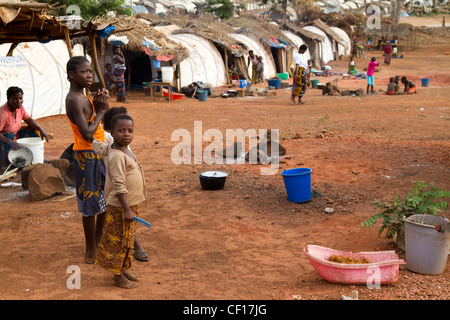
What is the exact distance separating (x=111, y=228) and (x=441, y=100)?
528 inches

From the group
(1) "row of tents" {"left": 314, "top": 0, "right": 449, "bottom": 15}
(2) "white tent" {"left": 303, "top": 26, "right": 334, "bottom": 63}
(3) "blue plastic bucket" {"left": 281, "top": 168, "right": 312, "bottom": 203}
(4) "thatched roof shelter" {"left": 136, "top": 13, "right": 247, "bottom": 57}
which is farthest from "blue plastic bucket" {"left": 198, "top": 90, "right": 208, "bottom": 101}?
(1) "row of tents" {"left": 314, "top": 0, "right": 449, "bottom": 15}

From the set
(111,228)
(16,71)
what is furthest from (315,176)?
(16,71)

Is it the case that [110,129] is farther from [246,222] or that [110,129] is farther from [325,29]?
[325,29]

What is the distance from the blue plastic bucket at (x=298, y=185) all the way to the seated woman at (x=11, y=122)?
11.0ft

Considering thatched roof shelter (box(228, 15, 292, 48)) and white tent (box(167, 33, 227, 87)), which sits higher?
thatched roof shelter (box(228, 15, 292, 48))

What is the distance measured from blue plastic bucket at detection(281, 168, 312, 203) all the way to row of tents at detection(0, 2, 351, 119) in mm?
2446

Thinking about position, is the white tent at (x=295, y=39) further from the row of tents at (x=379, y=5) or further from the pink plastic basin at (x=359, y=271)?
the row of tents at (x=379, y=5)

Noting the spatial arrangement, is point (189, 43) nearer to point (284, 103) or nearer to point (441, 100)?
point (284, 103)

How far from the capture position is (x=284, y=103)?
588 inches

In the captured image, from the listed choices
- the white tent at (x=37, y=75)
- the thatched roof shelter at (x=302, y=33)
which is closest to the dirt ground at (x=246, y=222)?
the white tent at (x=37, y=75)

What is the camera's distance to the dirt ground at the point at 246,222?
3381 millimetres

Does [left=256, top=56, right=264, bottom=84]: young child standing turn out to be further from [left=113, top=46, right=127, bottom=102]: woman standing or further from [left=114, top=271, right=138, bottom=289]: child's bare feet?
[left=114, top=271, right=138, bottom=289]: child's bare feet

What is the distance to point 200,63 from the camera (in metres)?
18.9

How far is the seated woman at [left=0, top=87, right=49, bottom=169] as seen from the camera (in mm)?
6223
